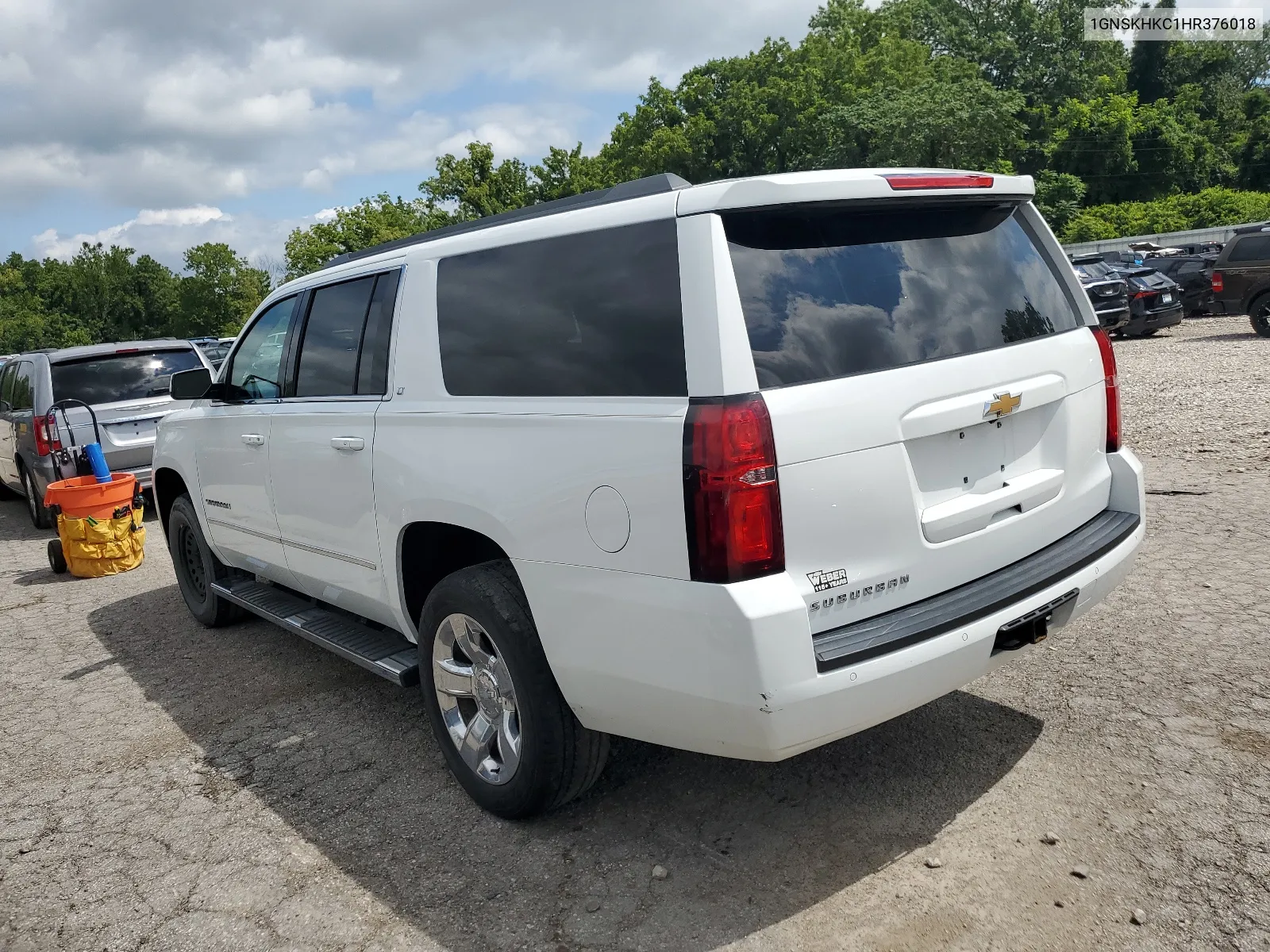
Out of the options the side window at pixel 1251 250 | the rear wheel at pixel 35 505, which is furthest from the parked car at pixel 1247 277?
the rear wheel at pixel 35 505

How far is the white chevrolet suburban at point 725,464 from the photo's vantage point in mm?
2639

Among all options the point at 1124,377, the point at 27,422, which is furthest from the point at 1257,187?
the point at 27,422

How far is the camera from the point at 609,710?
117 inches

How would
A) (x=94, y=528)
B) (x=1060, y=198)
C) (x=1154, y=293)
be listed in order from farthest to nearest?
1. (x=1060, y=198)
2. (x=1154, y=293)
3. (x=94, y=528)

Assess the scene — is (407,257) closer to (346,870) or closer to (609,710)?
(609,710)

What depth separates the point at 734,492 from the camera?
2582mm

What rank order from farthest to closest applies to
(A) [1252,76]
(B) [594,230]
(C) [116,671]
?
(A) [1252,76], (C) [116,671], (B) [594,230]

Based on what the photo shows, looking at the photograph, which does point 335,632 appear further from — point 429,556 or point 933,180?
point 933,180

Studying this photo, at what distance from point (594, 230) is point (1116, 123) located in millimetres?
70989

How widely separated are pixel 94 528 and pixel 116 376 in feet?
8.59

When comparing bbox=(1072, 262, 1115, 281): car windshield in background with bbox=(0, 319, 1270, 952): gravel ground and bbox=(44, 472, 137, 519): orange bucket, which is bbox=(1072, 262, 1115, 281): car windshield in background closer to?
bbox=(0, 319, 1270, 952): gravel ground

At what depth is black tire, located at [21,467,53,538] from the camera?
10523mm

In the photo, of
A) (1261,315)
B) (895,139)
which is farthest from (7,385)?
(895,139)

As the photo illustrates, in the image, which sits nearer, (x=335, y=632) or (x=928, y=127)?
(x=335, y=632)
